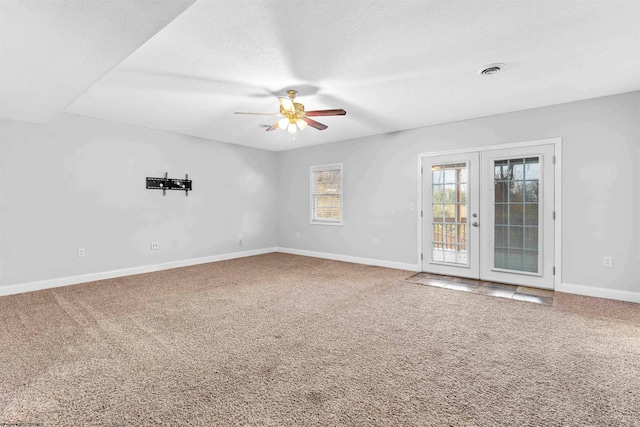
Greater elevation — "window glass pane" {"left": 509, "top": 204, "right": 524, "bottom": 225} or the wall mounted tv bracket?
the wall mounted tv bracket

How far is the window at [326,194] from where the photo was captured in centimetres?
642

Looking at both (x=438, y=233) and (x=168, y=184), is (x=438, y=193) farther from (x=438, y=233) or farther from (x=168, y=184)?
(x=168, y=184)

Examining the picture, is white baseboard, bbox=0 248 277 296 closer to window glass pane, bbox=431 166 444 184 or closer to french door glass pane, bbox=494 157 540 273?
window glass pane, bbox=431 166 444 184

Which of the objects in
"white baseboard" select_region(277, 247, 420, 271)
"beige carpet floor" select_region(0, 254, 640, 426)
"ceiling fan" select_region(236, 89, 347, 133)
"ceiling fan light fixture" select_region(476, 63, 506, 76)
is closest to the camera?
"beige carpet floor" select_region(0, 254, 640, 426)

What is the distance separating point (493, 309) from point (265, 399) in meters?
2.69

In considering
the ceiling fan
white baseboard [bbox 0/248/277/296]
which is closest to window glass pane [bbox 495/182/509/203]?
the ceiling fan

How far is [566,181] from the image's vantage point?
398cm

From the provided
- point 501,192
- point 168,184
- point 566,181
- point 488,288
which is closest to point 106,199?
point 168,184

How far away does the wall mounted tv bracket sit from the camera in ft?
17.2

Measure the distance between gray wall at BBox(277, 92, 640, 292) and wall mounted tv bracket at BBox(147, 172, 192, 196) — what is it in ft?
9.59

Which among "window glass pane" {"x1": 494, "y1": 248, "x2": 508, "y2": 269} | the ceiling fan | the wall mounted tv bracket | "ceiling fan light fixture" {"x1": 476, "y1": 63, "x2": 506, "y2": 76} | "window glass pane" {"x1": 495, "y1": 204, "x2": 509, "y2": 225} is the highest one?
"ceiling fan light fixture" {"x1": 476, "y1": 63, "x2": 506, "y2": 76}

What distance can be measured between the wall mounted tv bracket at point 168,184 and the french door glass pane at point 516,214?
16.9 feet

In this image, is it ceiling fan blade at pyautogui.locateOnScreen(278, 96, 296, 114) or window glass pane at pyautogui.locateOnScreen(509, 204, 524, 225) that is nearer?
ceiling fan blade at pyautogui.locateOnScreen(278, 96, 296, 114)

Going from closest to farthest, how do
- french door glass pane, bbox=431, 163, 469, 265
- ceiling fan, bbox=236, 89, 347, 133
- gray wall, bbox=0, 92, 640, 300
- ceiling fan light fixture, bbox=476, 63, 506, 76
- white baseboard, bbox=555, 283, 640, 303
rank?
1. ceiling fan light fixture, bbox=476, 63, 506, 76
2. ceiling fan, bbox=236, 89, 347, 133
3. white baseboard, bbox=555, 283, 640, 303
4. gray wall, bbox=0, 92, 640, 300
5. french door glass pane, bbox=431, 163, 469, 265
